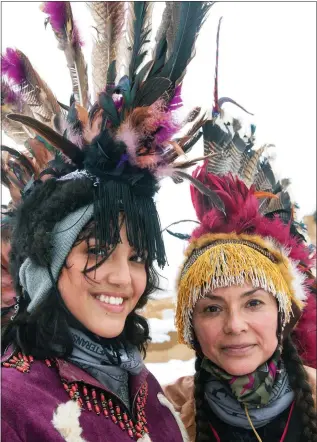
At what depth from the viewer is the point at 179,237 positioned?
8.68 ft

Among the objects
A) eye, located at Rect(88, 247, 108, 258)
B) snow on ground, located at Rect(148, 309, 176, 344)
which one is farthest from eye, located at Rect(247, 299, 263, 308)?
snow on ground, located at Rect(148, 309, 176, 344)

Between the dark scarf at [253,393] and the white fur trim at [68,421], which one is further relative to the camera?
the dark scarf at [253,393]

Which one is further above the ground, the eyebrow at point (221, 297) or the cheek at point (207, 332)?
the eyebrow at point (221, 297)

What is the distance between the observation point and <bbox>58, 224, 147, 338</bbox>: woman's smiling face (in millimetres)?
1541

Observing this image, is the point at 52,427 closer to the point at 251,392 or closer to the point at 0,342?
the point at 0,342

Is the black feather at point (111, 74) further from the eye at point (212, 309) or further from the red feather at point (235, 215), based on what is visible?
the eye at point (212, 309)

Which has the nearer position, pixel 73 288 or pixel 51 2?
pixel 73 288

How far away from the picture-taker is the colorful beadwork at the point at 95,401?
146 centimetres

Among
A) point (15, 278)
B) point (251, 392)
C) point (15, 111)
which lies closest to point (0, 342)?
point (15, 278)

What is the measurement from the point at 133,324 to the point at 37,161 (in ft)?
2.84

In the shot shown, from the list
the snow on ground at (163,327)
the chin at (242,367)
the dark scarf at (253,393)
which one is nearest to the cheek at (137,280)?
the chin at (242,367)

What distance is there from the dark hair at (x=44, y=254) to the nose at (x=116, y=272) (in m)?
0.13

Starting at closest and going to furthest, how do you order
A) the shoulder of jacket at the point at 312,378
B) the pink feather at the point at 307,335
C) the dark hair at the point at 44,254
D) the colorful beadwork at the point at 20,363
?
the colorful beadwork at the point at 20,363 → the dark hair at the point at 44,254 → the shoulder of jacket at the point at 312,378 → the pink feather at the point at 307,335

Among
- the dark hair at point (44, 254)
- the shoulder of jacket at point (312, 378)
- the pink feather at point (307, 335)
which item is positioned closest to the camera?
the dark hair at point (44, 254)
